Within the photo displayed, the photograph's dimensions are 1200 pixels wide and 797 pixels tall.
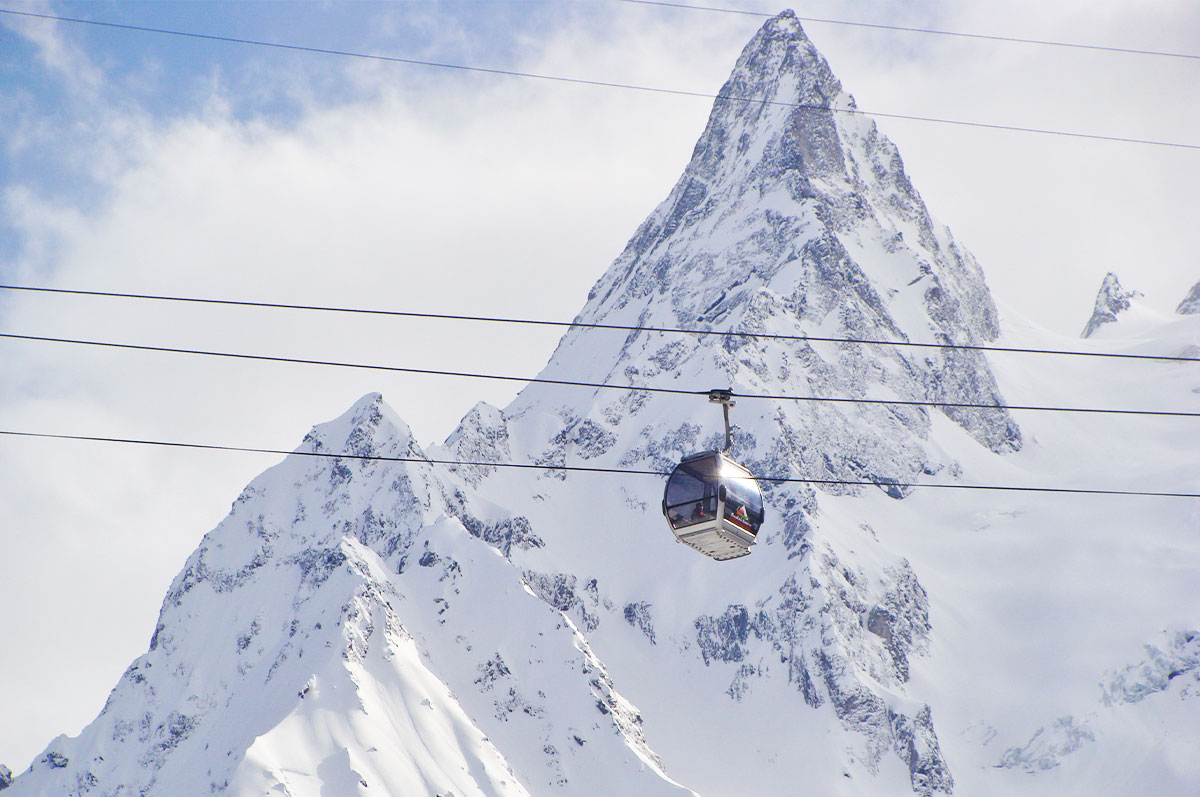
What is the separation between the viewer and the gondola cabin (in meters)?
26.8

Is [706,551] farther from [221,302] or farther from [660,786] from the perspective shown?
[660,786]

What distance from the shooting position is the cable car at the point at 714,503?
26797 mm

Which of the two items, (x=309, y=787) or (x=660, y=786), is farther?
(x=660, y=786)

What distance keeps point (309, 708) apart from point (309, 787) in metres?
19.4

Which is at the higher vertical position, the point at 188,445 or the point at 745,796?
the point at 745,796

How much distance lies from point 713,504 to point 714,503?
29 millimetres

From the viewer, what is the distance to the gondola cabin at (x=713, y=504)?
26797mm

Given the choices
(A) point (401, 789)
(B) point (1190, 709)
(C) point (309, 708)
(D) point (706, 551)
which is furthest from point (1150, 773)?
(D) point (706, 551)

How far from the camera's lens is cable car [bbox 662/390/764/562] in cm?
2680

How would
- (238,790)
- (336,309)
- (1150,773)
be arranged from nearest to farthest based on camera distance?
(336,309)
(238,790)
(1150,773)

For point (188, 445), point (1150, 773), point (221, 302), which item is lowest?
point (188, 445)

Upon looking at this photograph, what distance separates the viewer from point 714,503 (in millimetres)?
26719

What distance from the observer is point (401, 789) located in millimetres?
191750

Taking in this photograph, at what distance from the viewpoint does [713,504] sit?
87.7 feet
